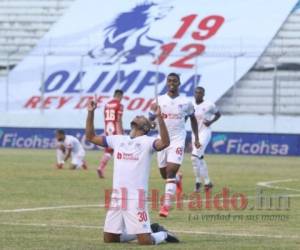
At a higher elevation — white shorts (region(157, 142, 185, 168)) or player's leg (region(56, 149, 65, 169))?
player's leg (region(56, 149, 65, 169))

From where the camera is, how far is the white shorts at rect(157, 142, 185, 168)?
758 inches

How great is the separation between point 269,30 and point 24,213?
35875 millimetres

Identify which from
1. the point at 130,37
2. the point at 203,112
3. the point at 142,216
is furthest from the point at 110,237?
the point at 130,37

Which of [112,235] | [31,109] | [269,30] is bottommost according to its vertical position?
[112,235]

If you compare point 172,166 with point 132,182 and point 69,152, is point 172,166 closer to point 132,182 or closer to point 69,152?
point 132,182

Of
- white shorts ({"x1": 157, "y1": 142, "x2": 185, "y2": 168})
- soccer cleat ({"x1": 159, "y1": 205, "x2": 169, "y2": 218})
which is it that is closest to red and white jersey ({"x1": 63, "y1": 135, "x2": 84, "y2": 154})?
white shorts ({"x1": 157, "y1": 142, "x2": 185, "y2": 168})

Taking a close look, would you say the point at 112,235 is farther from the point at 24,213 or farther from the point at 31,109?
the point at 31,109

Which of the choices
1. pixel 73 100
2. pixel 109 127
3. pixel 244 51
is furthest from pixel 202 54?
pixel 109 127

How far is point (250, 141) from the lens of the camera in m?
46.5

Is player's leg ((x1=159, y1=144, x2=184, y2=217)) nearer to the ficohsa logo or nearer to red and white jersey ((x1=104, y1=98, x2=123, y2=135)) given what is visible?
red and white jersey ((x1=104, y1=98, x2=123, y2=135))

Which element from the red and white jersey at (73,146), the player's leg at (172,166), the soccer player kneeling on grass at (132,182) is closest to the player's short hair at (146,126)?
the soccer player kneeling on grass at (132,182)

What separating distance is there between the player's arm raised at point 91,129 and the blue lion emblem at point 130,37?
128 ft

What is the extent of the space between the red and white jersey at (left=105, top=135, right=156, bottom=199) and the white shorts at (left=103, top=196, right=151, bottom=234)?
22 cm

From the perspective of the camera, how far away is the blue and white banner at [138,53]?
51.1m
